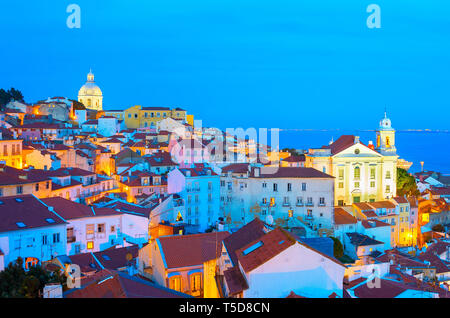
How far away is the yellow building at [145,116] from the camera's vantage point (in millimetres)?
79062

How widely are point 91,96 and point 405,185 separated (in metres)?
60.8

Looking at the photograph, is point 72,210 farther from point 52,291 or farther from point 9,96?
point 9,96

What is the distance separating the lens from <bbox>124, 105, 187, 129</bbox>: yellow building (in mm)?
79062

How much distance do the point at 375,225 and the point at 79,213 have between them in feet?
69.6

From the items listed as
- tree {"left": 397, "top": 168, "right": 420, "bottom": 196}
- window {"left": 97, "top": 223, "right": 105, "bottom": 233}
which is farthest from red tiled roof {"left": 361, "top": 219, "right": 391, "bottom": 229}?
window {"left": 97, "top": 223, "right": 105, "bottom": 233}

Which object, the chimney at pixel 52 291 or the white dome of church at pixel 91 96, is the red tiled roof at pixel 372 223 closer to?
the chimney at pixel 52 291

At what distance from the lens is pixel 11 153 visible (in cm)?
3750

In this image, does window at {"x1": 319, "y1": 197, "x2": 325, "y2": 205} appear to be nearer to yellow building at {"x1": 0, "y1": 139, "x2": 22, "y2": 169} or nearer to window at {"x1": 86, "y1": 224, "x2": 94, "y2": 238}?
window at {"x1": 86, "y1": 224, "x2": 94, "y2": 238}

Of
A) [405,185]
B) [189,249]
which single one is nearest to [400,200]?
[405,185]

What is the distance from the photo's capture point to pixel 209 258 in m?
15.9

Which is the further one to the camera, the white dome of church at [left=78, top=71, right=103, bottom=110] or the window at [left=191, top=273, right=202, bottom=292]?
the white dome of church at [left=78, top=71, right=103, bottom=110]

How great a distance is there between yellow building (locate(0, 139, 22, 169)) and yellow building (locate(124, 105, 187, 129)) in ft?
133
